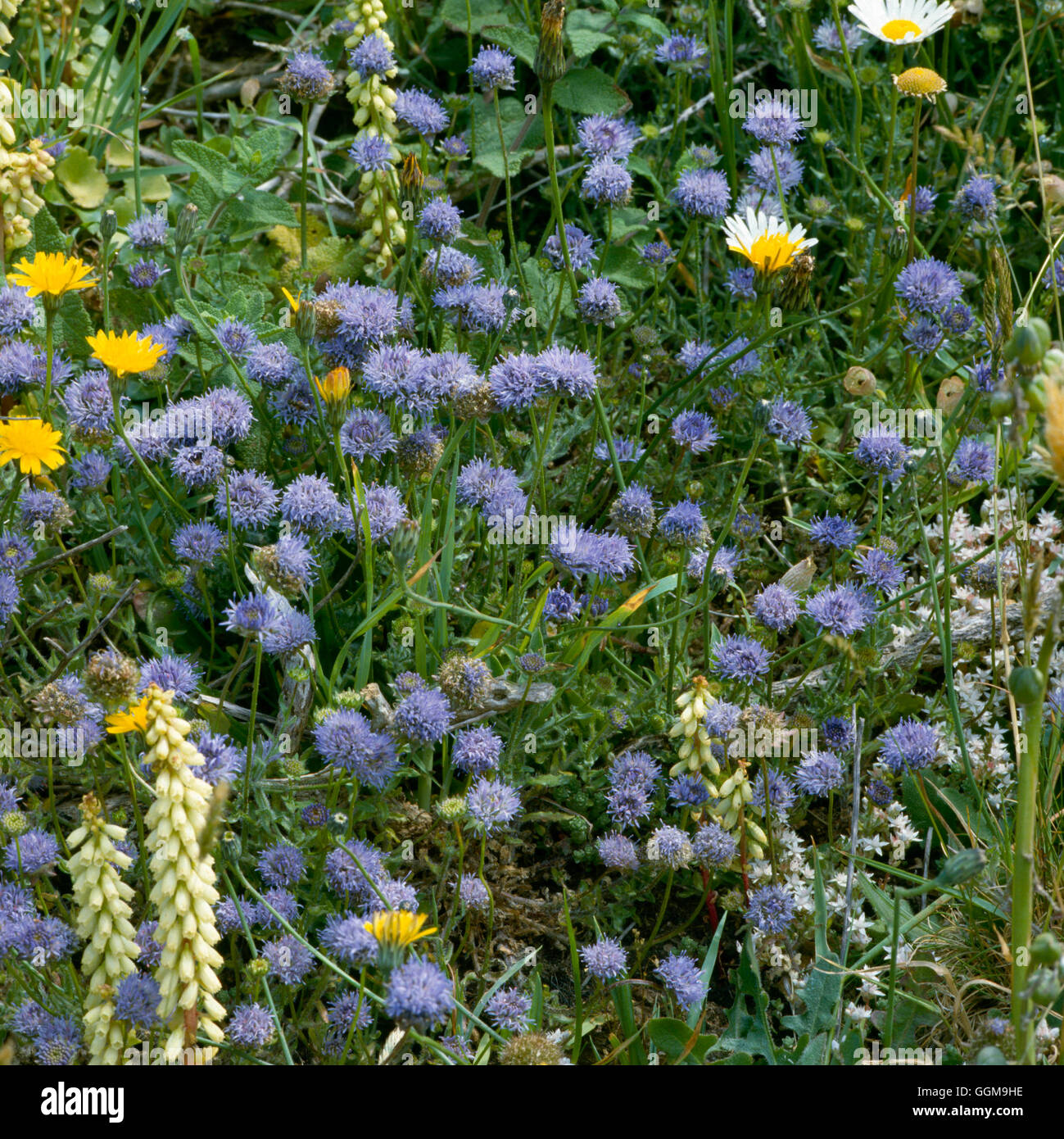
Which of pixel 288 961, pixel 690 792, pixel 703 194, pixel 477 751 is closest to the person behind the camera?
pixel 288 961

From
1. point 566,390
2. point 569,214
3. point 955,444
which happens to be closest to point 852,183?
point 569,214

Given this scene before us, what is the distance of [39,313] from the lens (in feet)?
12.0

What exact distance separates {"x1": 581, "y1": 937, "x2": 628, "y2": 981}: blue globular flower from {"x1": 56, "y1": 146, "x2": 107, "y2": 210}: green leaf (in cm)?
298

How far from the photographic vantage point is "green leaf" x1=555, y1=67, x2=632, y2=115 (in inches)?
175

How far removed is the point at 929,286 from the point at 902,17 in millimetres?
1105

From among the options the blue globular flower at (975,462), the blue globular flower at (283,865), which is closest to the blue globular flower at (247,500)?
the blue globular flower at (283,865)

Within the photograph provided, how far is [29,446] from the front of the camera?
3.00 metres

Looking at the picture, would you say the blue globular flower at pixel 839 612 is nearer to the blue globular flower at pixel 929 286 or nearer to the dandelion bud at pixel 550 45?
Result: the blue globular flower at pixel 929 286

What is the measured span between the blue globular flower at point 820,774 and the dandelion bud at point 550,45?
69.0 inches

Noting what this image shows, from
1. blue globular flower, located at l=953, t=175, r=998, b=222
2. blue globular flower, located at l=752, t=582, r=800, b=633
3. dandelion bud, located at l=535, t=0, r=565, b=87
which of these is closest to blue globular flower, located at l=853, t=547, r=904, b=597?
blue globular flower, located at l=752, t=582, r=800, b=633

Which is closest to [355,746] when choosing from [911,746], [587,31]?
[911,746]

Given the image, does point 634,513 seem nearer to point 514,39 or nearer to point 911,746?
point 911,746

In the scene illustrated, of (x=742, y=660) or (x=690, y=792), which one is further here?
(x=742, y=660)

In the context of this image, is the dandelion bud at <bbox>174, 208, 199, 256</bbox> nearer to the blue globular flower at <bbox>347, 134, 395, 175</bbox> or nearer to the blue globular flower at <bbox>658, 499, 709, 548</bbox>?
the blue globular flower at <bbox>347, 134, 395, 175</bbox>
